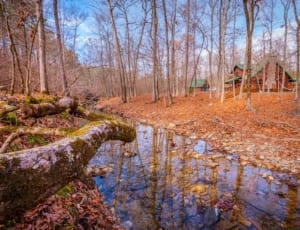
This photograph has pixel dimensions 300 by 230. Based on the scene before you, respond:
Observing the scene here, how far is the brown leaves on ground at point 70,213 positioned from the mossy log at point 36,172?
2.66 feet

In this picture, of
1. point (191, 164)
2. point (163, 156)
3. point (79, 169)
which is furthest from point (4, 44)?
point (79, 169)

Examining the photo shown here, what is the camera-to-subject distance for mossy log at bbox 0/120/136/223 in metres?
1.03

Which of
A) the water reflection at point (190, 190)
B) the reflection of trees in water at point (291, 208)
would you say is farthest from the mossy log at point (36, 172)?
the reflection of trees in water at point (291, 208)

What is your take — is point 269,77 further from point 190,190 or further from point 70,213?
point 70,213

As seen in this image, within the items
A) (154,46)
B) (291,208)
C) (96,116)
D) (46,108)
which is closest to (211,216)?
(291,208)

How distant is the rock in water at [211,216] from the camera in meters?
3.05

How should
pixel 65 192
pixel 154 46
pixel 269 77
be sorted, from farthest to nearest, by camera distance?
pixel 269 77
pixel 154 46
pixel 65 192

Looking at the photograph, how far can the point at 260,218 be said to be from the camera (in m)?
3.13

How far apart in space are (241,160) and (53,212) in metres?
4.96

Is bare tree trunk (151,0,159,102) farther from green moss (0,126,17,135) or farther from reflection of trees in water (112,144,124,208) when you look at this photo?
green moss (0,126,17,135)

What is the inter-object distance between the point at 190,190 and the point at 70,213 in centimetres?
255

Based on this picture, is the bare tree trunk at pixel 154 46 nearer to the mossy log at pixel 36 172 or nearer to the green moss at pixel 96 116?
the green moss at pixel 96 116

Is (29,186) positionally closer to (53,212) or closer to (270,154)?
(53,212)

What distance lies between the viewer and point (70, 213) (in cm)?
224
